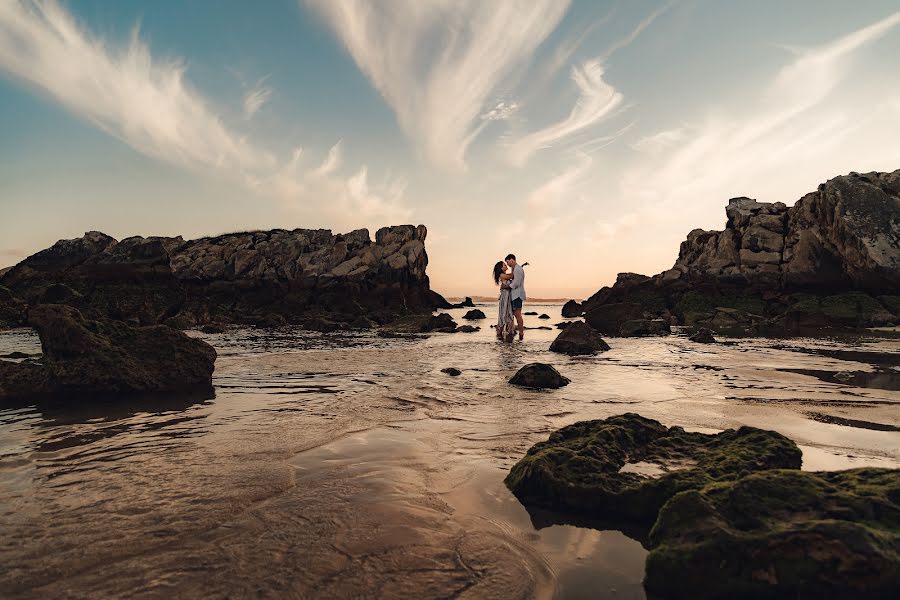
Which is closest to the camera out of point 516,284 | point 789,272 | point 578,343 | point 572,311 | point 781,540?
point 781,540

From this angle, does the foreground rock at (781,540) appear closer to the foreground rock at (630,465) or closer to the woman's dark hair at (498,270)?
the foreground rock at (630,465)

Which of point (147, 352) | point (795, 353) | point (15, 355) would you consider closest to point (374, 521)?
point (147, 352)

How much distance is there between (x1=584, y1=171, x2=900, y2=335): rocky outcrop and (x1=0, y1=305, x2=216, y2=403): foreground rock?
17.3 metres

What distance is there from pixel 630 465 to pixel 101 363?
Answer: 297 inches

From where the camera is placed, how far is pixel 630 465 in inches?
149

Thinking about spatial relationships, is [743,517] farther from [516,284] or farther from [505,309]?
[505,309]

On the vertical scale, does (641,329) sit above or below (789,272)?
below

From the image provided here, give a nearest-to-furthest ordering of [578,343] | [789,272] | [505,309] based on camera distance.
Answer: [578,343] → [505,309] → [789,272]

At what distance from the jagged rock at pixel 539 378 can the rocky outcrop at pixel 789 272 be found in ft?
45.0

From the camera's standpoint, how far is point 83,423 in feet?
18.1

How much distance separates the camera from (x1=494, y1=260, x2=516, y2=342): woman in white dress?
18.0m

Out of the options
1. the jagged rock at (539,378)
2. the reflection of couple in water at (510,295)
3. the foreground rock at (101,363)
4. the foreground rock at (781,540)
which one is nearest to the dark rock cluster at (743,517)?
the foreground rock at (781,540)

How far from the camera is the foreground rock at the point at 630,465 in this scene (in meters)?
3.10

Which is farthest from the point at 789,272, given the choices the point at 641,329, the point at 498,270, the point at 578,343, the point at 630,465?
the point at 630,465
